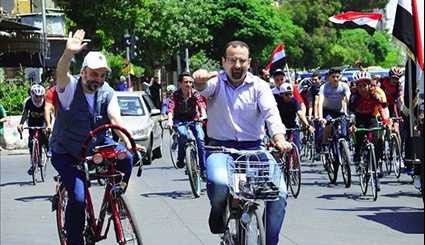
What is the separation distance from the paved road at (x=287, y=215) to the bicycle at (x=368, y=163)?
0.63 ft

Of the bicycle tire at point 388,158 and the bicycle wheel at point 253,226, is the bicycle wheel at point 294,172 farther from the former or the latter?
the bicycle wheel at point 253,226

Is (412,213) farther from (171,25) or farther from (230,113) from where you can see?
(171,25)

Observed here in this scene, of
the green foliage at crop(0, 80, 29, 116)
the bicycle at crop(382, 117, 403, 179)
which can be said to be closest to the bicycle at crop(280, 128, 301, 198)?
the bicycle at crop(382, 117, 403, 179)

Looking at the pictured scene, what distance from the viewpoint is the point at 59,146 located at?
24.5 ft

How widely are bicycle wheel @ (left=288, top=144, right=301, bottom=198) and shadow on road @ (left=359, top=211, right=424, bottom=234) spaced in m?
2.00

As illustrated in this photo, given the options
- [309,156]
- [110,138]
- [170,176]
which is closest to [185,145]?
[170,176]

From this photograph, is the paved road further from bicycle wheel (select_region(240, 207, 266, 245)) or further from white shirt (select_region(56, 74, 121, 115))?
bicycle wheel (select_region(240, 207, 266, 245))

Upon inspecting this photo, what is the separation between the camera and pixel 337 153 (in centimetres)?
1417

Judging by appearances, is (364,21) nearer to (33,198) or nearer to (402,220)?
(33,198)

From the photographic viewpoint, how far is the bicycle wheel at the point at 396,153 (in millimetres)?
15547

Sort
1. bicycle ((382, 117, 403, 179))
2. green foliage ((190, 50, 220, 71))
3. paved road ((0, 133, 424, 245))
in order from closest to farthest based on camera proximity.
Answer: paved road ((0, 133, 424, 245)) → bicycle ((382, 117, 403, 179)) → green foliage ((190, 50, 220, 71))

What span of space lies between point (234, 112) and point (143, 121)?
12.3 metres

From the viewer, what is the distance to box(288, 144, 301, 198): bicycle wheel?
42.9ft

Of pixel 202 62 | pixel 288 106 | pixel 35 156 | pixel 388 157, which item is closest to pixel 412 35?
pixel 288 106
